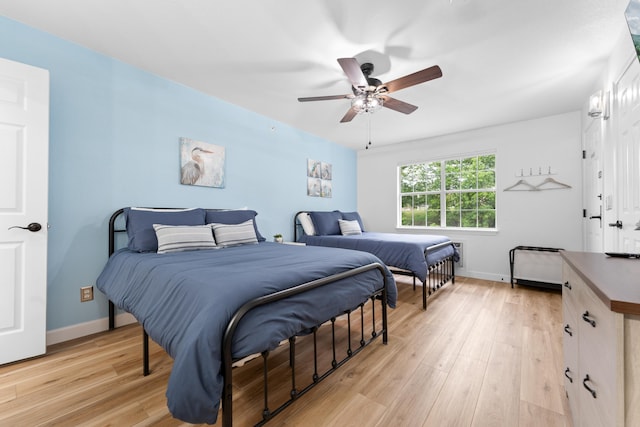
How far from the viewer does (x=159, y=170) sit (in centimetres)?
277

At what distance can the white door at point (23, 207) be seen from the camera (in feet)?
6.04

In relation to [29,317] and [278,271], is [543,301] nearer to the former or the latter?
[278,271]

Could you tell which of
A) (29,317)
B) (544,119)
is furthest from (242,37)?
(544,119)

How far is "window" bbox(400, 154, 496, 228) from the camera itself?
4.30 m

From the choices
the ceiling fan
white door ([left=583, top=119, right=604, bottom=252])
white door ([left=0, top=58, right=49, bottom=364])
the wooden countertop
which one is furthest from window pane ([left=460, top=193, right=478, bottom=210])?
white door ([left=0, top=58, right=49, bottom=364])

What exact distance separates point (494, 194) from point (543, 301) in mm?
1731

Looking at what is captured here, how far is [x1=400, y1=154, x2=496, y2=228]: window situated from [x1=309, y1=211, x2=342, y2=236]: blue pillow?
64.9 inches

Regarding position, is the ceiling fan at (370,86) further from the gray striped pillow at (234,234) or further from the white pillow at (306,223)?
the white pillow at (306,223)

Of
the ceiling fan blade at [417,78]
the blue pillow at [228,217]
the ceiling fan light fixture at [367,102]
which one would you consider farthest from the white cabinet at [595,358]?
the blue pillow at [228,217]

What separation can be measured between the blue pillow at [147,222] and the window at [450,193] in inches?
152

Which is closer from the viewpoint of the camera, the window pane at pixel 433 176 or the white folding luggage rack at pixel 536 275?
the white folding luggage rack at pixel 536 275

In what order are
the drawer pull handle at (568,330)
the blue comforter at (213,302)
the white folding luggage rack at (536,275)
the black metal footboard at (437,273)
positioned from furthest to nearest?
the white folding luggage rack at (536,275) < the black metal footboard at (437,273) < the drawer pull handle at (568,330) < the blue comforter at (213,302)

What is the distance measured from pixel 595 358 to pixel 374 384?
110 centimetres

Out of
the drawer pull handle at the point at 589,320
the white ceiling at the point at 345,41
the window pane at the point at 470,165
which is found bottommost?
the drawer pull handle at the point at 589,320
